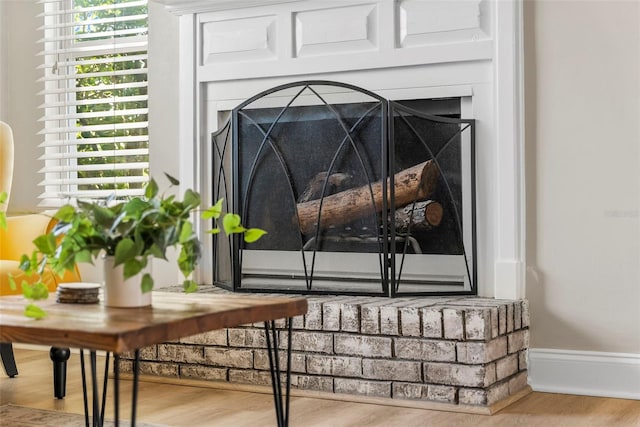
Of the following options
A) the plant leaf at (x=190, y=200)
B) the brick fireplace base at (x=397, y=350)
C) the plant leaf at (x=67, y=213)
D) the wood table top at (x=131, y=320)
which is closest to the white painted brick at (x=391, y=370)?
the brick fireplace base at (x=397, y=350)

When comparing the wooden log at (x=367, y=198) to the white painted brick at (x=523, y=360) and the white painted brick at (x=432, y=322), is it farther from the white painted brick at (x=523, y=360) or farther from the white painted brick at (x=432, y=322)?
the white painted brick at (x=523, y=360)

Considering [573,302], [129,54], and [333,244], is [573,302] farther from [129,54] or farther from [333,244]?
[129,54]

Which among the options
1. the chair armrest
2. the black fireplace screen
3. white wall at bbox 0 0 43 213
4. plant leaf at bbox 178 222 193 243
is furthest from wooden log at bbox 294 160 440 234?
white wall at bbox 0 0 43 213

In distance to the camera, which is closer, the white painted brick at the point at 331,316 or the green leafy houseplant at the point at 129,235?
the green leafy houseplant at the point at 129,235

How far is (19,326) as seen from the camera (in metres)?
1.61

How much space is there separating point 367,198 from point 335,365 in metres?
0.63

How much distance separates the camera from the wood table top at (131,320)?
59.3 inches

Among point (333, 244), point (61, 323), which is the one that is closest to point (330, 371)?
point (333, 244)

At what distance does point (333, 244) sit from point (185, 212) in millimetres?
1487

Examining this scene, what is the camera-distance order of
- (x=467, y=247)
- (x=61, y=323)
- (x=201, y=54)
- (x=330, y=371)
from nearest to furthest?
(x=61, y=323) < (x=330, y=371) < (x=467, y=247) < (x=201, y=54)

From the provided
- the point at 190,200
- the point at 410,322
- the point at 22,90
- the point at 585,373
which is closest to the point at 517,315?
the point at 585,373

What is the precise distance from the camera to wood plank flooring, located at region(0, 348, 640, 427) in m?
2.65

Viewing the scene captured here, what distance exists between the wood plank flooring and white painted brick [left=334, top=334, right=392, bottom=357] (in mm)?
171

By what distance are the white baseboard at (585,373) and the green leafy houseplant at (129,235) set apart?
165 cm
